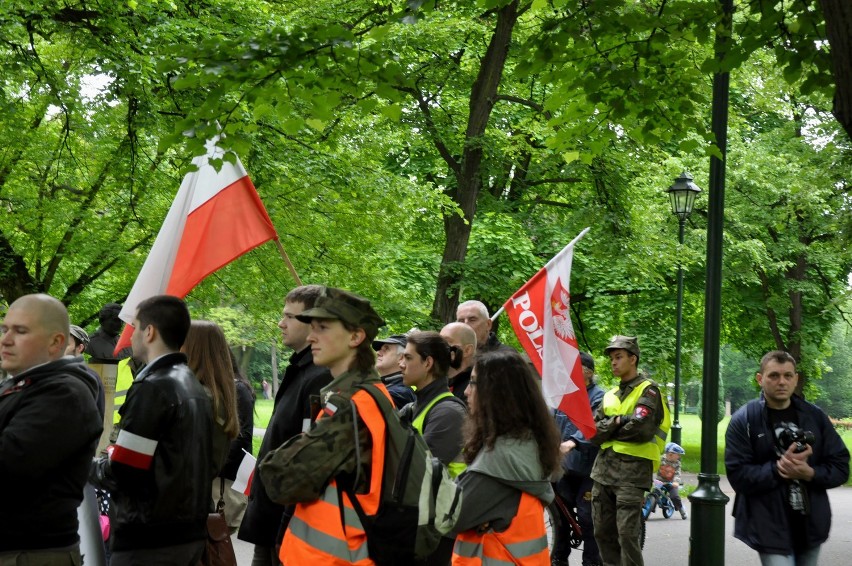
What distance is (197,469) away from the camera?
16.4 ft

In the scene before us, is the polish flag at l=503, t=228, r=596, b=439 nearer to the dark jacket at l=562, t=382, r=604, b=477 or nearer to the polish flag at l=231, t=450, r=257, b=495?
the dark jacket at l=562, t=382, r=604, b=477

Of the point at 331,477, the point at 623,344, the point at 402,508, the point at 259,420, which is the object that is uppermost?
the point at 623,344

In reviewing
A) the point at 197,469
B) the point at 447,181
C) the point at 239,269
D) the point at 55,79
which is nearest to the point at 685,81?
the point at 197,469

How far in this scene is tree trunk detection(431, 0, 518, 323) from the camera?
19469mm

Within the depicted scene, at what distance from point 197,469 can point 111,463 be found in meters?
0.40

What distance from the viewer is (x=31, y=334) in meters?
4.82

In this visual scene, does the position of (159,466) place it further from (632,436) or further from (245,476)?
(632,436)

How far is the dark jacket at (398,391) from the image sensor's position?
7055 millimetres

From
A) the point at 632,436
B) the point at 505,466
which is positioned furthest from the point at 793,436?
the point at 632,436

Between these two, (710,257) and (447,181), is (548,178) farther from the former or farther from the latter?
(710,257)

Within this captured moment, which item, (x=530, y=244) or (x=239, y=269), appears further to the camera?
(x=530, y=244)

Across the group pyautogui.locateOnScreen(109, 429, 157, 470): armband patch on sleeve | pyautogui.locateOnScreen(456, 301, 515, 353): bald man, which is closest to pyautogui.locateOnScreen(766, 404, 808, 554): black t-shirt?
pyautogui.locateOnScreen(456, 301, 515, 353): bald man

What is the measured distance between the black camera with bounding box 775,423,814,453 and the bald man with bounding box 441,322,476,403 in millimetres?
1930

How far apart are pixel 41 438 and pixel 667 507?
13.7 meters
